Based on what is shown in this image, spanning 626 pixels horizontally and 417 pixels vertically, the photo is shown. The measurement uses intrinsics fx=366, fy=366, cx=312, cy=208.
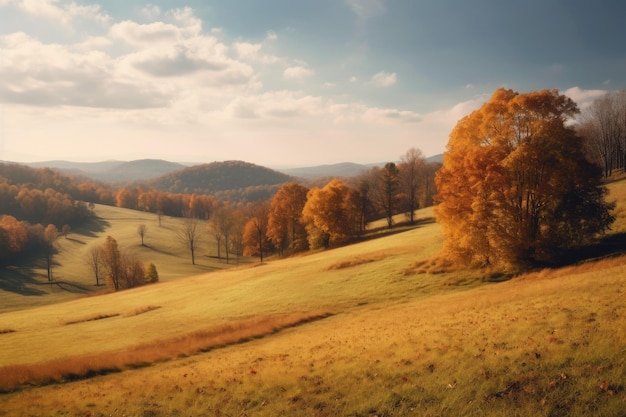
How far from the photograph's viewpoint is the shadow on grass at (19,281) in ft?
Answer: 285

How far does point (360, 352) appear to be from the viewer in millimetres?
18000

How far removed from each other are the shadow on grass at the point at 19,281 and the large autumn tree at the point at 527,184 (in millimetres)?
96907

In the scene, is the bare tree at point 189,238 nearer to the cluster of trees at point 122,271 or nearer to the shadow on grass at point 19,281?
the cluster of trees at point 122,271

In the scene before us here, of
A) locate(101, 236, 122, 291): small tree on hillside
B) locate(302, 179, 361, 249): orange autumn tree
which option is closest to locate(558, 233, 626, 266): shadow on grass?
locate(302, 179, 361, 249): orange autumn tree

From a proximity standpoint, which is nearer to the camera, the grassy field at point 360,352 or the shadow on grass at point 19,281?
the grassy field at point 360,352

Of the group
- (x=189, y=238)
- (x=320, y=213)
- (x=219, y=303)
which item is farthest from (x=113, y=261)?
(x=219, y=303)

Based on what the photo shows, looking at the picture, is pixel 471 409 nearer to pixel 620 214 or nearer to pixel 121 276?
pixel 620 214

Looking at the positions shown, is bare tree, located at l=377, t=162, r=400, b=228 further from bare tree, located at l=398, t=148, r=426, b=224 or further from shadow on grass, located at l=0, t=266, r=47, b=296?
shadow on grass, located at l=0, t=266, r=47, b=296

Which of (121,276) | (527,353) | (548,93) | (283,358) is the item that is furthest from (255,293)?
(121,276)

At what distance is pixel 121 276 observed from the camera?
80.9m

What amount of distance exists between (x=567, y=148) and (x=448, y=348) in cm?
2277

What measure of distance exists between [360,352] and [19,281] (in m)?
109

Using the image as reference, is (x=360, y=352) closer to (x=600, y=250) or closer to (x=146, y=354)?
(x=146, y=354)

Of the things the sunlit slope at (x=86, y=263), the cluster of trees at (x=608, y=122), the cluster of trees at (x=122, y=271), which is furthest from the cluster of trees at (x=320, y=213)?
the cluster of trees at (x=608, y=122)
